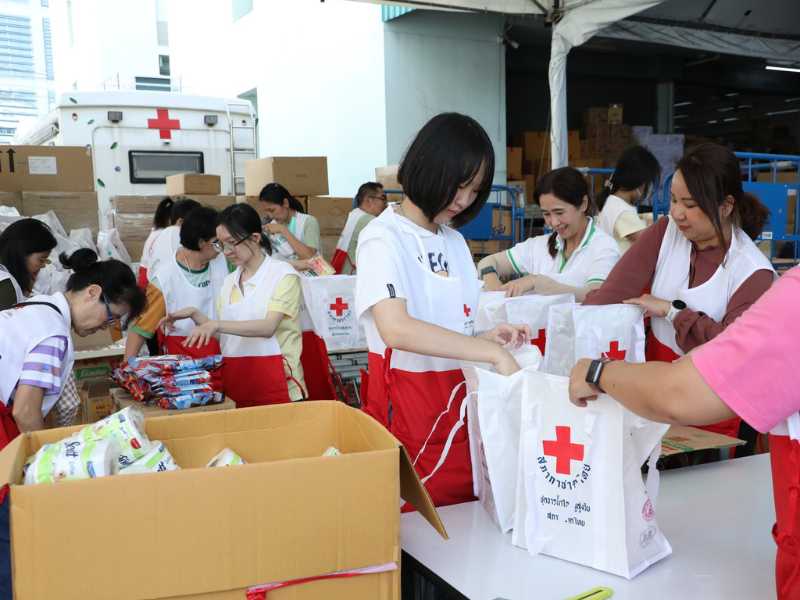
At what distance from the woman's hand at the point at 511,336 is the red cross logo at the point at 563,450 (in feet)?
1.19

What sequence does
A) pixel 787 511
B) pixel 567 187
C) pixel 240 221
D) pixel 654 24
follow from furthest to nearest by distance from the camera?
pixel 654 24, pixel 240 221, pixel 567 187, pixel 787 511

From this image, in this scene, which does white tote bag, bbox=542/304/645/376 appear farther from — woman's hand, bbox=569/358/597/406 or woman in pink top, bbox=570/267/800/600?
woman in pink top, bbox=570/267/800/600

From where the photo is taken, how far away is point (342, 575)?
3.27 feet

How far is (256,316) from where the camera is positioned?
2.95 metres

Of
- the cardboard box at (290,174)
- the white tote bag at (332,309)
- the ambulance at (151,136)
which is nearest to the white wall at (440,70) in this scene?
the cardboard box at (290,174)

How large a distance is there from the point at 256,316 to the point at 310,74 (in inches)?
271

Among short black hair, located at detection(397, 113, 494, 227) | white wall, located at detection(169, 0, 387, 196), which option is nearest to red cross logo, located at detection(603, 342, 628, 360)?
short black hair, located at detection(397, 113, 494, 227)

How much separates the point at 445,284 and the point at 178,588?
0.88 metres

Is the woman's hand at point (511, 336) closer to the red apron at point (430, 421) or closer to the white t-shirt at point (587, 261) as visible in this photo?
the red apron at point (430, 421)

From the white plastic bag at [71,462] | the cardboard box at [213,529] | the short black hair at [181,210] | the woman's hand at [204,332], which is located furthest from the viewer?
the short black hair at [181,210]

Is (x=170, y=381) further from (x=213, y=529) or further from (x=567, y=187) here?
(x=213, y=529)

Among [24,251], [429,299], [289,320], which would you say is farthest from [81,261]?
Answer: [429,299]

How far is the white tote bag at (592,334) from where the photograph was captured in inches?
80.5

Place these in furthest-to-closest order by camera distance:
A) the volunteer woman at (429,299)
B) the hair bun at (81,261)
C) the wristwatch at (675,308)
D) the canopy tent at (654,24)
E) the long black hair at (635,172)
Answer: the canopy tent at (654,24), the long black hair at (635,172), the hair bun at (81,261), the wristwatch at (675,308), the volunteer woman at (429,299)
